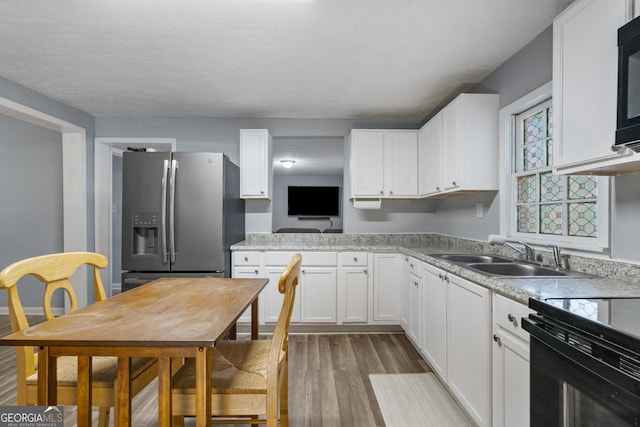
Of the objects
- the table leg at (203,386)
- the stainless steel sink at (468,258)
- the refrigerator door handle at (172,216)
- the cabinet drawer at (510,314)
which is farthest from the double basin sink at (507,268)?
→ the refrigerator door handle at (172,216)

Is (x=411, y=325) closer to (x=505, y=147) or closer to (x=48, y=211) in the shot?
(x=505, y=147)

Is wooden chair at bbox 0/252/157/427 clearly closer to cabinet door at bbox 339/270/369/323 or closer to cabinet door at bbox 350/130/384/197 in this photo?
cabinet door at bbox 339/270/369/323

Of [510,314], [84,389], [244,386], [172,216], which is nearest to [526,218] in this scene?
[510,314]

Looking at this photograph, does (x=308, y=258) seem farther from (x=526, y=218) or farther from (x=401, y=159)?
(x=526, y=218)

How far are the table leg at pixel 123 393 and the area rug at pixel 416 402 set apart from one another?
138cm

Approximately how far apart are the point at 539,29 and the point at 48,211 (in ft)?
16.8

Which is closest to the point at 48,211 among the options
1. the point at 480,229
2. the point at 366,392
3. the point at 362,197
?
the point at 362,197

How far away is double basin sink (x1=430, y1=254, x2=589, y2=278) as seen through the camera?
64.8 inches

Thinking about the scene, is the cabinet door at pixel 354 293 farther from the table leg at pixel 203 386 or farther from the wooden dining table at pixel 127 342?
the table leg at pixel 203 386

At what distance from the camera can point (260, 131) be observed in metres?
3.47

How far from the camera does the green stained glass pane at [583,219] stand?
1.71m

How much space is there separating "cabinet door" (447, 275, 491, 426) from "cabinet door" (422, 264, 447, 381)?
80 mm

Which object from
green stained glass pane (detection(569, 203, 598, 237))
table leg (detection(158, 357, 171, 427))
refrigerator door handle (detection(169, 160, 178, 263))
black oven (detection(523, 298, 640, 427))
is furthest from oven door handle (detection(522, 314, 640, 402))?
refrigerator door handle (detection(169, 160, 178, 263))

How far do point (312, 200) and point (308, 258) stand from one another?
215 inches
